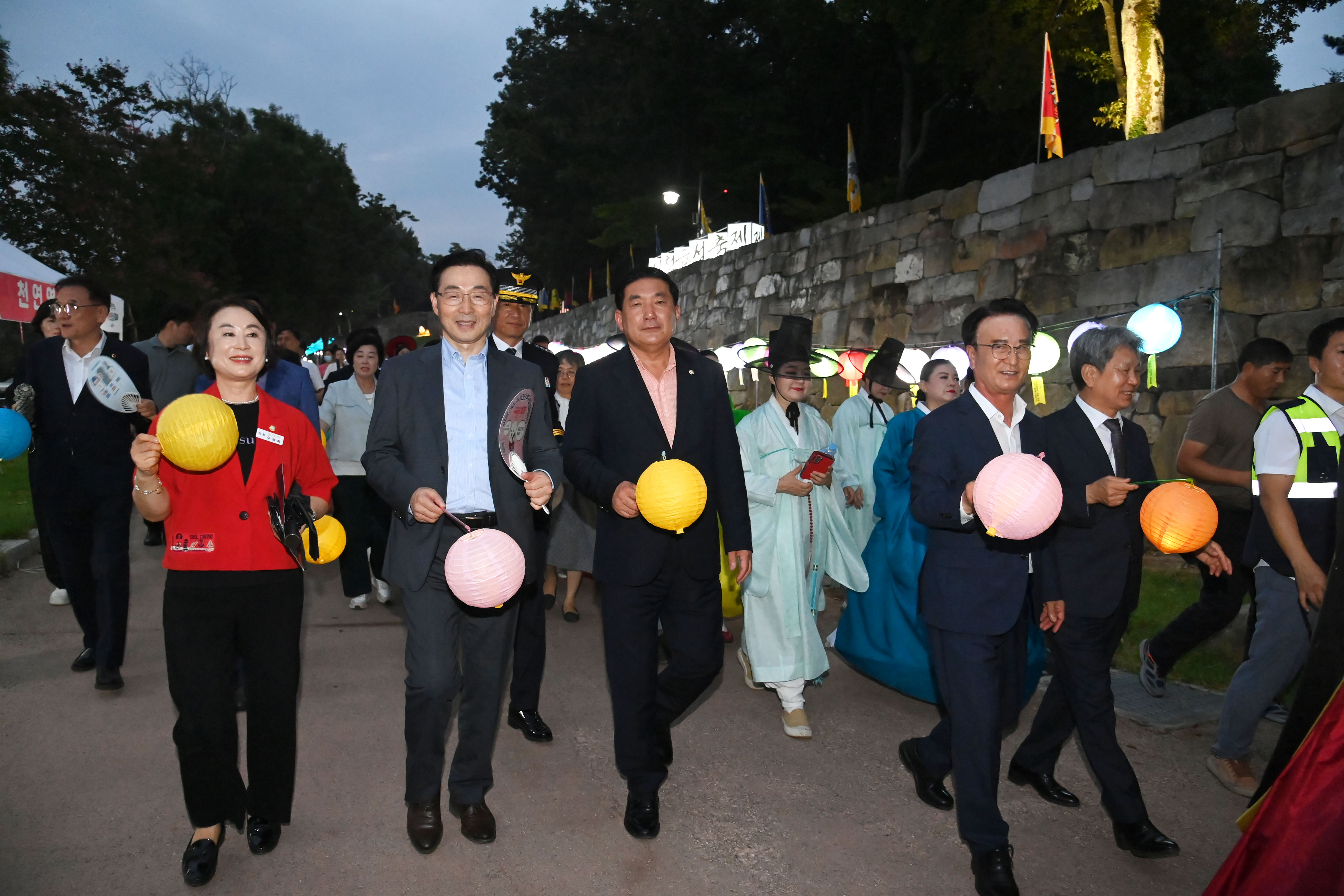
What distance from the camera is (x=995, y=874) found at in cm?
295

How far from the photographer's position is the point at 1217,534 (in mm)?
5195

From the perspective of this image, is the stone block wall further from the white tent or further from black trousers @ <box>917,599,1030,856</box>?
the white tent

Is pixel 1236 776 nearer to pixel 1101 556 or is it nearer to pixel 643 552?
pixel 1101 556

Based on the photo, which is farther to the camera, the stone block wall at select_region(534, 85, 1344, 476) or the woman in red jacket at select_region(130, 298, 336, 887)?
the stone block wall at select_region(534, 85, 1344, 476)

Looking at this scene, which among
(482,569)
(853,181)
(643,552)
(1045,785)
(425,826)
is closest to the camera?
(482,569)

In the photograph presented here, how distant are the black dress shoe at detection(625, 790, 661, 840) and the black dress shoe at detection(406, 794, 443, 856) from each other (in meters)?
0.70

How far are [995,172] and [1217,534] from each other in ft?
54.7

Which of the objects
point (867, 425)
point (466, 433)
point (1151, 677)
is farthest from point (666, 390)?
point (1151, 677)

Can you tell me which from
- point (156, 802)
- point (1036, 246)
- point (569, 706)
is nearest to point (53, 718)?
point (156, 802)

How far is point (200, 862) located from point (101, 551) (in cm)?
231

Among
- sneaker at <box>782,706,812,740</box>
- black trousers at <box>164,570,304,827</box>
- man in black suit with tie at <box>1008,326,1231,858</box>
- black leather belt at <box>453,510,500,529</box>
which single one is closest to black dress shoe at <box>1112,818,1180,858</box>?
man in black suit with tie at <box>1008,326,1231,858</box>

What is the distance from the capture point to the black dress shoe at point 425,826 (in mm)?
3176

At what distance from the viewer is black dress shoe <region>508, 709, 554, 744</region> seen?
14.1 ft

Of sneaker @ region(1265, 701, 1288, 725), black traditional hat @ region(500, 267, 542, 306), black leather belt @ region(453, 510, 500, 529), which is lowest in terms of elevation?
sneaker @ region(1265, 701, 1288, 725)
